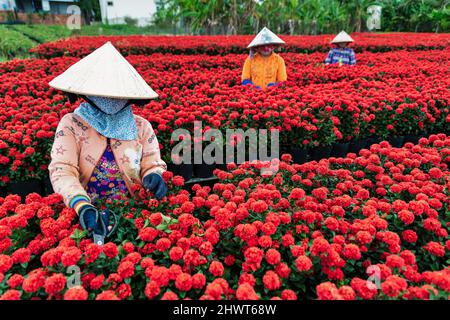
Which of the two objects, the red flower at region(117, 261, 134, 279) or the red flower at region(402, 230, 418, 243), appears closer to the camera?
the red flower at region(117, 261, 134, 279)

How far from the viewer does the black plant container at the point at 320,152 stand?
4.13 m

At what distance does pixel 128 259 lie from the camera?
4.91 ft

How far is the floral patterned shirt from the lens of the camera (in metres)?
2.12

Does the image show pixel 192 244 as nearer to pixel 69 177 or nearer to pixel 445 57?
pixel 69 177

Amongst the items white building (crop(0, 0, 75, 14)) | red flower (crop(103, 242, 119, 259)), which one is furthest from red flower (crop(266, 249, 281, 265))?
white building (crop(0, 0, 75, 14))

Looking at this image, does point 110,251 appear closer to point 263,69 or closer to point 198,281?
point 198,281

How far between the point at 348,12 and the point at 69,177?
28.5m

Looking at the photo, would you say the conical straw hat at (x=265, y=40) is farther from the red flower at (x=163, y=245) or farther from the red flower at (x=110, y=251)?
the red flower at (x=110, y=251)

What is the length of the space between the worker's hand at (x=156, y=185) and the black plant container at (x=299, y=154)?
2.27 m

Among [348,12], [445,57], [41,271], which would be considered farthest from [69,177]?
[348,12]

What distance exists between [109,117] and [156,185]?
0.53 m

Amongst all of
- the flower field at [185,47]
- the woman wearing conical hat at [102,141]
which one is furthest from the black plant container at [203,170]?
the flower field at [185,47]

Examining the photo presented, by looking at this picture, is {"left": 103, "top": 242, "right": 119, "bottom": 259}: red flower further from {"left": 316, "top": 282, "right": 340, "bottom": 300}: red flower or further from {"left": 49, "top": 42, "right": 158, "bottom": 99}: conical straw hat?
{"left": 316, "top": 282, "right": 340, "bottom": 300}: red flower

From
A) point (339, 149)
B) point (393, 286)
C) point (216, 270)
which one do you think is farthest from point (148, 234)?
point (339, 149)
